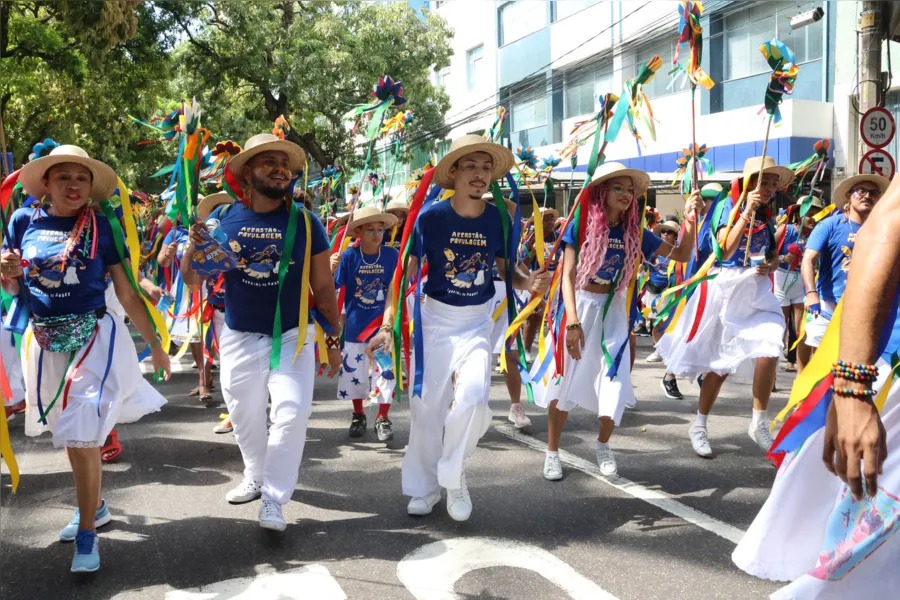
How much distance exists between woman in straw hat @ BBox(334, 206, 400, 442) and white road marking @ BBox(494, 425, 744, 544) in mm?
1296

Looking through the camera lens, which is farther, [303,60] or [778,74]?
[303,60]

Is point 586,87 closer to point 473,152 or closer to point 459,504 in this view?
point 473,152

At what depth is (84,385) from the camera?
3.88 meters

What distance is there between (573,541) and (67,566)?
2.33 metres

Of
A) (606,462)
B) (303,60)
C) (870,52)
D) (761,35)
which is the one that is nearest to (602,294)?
(606,462)

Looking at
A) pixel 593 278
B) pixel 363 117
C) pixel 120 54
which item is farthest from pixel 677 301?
pixel 120 54

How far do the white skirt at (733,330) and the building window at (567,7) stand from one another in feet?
65.1

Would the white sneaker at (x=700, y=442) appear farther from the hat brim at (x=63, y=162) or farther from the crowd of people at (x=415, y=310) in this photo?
the hat brim at (x=63, y=162)

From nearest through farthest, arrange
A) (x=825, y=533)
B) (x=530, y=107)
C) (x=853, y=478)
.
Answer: (x=853, y=478) < (x=825, y=533) < (x=530, y=107)

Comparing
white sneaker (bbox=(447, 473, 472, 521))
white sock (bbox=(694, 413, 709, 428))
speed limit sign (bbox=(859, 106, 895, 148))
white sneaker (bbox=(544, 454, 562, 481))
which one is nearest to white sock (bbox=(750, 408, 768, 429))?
white sock (bbox=(694, 413, 709, 428))

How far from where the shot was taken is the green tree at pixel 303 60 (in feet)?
70.5

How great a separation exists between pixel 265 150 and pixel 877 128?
776 centimetres

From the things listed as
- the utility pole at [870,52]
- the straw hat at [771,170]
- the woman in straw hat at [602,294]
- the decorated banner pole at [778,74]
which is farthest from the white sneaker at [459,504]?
the utility pole at [870,52]

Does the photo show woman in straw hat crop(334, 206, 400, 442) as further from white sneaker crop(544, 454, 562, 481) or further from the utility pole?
the utility pole
